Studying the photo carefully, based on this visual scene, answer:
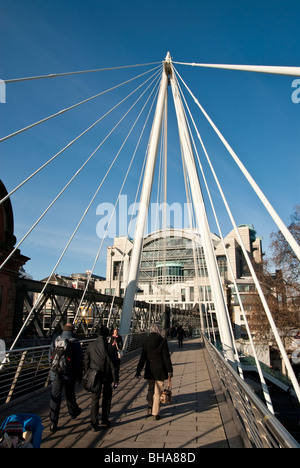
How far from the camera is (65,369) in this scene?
5473mm

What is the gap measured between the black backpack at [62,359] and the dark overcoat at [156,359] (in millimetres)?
1230

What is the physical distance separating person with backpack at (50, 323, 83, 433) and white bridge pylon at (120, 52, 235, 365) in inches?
244

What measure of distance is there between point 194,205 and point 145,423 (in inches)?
361

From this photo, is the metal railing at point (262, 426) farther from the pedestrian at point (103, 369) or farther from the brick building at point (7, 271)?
the brick building at point (7, 271)

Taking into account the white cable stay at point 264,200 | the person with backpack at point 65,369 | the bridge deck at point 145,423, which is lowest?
the bridge deck at point 145,423

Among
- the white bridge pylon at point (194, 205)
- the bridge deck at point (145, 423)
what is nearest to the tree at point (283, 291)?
the white bridge pylon at point (194, 205)

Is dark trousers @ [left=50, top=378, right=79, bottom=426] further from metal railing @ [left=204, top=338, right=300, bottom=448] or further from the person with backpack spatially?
metal railing @ [left=204, top=338, right=300, bottom=448]

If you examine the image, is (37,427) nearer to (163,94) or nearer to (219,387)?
(219,387)

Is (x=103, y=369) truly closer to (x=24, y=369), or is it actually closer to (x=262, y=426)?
(x=24, y=369)

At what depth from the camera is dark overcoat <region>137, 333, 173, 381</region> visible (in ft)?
19.5

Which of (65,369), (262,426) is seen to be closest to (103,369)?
(65,369)

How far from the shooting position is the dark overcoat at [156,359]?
5.93 m

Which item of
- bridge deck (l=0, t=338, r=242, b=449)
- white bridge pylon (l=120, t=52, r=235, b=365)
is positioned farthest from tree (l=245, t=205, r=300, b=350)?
bridge deck (l=0, t=338, r=242, b=449)
